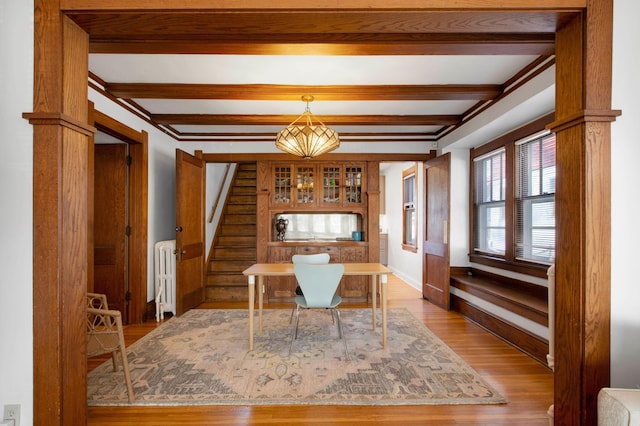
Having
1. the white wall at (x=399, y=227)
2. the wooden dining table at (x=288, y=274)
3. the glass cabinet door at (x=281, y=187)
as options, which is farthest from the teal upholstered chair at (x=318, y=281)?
the white wall at (x=399, y=227)

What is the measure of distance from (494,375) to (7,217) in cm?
336

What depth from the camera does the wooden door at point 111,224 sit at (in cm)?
399

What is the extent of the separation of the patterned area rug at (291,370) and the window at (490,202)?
5.25ft

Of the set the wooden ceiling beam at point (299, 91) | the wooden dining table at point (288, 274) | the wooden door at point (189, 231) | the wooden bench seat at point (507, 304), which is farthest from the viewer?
the wooden door at point (189, 231)

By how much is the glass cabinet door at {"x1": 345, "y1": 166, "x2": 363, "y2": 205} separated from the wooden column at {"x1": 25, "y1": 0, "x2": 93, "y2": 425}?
13.3 ft

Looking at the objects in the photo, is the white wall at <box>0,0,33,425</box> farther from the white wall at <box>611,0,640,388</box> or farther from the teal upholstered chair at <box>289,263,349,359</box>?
the white wall at <box>611,0,640,388</box>

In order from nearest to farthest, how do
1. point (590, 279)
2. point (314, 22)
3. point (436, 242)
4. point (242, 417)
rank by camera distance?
point (590, 279) → point (314, 22) → point (242, 417) → point (436, 242)

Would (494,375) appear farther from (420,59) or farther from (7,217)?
(7,217)

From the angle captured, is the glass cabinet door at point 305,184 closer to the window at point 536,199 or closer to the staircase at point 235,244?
the staircase at point 235,244

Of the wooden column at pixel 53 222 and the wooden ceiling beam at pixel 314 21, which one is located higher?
the wooden ceiling beam at pixel 314 21

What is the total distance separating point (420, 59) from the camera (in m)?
2.70

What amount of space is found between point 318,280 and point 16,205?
2.16m

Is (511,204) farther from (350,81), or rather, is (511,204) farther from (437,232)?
(350,81)

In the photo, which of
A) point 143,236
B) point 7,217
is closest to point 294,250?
point 143,236
